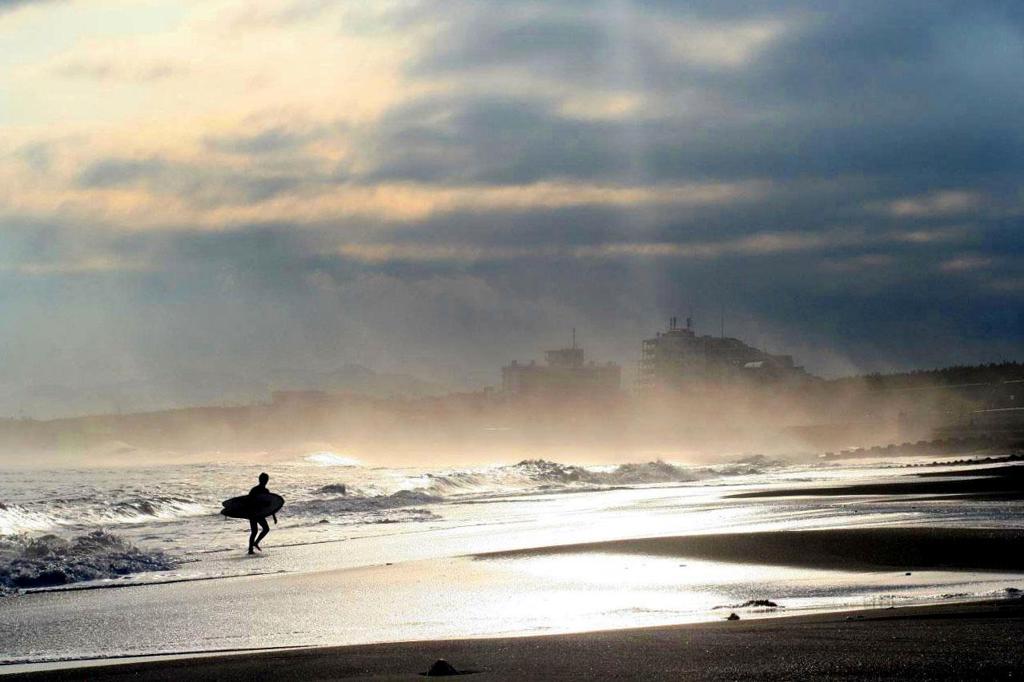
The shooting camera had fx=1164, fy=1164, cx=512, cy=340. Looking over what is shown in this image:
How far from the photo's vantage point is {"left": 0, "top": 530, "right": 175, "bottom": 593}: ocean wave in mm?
15136

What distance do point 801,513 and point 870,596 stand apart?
1156 centimetres

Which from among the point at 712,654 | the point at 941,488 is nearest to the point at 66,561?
the point at 712,654

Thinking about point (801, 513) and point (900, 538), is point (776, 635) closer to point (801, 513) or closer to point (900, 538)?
point (900, 538)

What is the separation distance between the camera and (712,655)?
24.1ft

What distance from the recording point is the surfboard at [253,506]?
2008 cm

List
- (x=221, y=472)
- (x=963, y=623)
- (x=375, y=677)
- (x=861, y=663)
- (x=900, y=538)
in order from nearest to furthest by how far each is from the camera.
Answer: (x=861, y=663), (x=375, y=677), (x=963, y=623), (x=900, y=538), (x=221, y=472)

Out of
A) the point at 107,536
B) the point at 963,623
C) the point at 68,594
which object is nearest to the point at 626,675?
the point at 963,623

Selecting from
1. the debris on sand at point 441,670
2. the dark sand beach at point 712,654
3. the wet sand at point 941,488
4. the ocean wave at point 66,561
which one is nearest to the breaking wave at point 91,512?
the ocean wave at point 66,561

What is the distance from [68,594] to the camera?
1406 centimetres

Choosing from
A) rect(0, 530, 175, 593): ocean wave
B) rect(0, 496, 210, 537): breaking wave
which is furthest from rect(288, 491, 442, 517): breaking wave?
rect(0, 530, 175, 593): ocean wave

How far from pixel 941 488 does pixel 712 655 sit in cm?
2325

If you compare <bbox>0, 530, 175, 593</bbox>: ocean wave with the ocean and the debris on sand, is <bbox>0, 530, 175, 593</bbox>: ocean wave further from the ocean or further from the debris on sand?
the debris on sand

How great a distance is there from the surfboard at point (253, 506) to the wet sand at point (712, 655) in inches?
451

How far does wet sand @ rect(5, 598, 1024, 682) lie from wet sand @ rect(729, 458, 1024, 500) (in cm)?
1644
